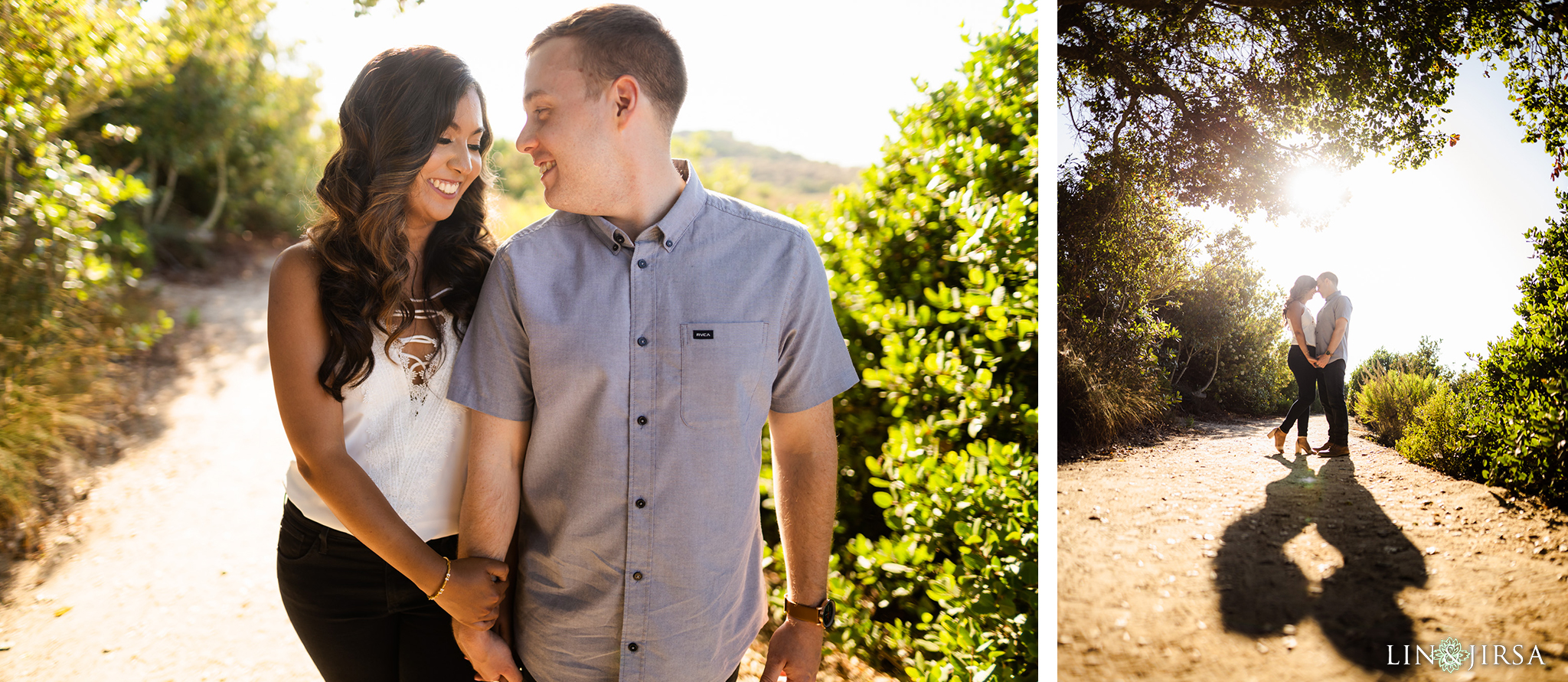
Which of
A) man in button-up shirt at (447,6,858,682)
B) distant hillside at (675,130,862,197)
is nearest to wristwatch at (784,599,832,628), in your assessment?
man in button-up shirt at (447,6,858,682)

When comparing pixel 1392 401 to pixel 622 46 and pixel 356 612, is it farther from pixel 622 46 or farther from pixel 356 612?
pixel 356 612

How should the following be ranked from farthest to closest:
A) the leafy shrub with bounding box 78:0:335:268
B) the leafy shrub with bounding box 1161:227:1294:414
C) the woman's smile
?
the leafy shrub with bounding box 78:0:335:268
the leafy shrub with bounding box 1161:227:1294:414
the woman's smile

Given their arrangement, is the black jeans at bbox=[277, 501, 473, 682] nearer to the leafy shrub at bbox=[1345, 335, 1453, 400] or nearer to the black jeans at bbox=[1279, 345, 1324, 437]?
the black jeans at bbox=[1279, 345, 1324, 437]

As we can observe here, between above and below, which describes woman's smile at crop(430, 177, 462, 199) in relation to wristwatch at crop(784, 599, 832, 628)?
above

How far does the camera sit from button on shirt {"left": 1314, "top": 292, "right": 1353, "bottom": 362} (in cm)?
180

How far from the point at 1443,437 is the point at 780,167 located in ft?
29.8

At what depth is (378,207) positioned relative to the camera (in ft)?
4.49

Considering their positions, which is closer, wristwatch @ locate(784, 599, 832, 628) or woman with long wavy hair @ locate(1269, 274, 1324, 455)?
wristwatch @ locate(784, 599, 832, 628)

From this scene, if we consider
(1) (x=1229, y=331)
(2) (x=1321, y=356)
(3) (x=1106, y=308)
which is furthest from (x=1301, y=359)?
(3) (x=1106, y=308)

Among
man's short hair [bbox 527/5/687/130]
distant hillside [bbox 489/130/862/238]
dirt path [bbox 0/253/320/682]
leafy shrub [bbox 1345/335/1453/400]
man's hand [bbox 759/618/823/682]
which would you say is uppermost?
distant hillside [bbox 489/130/862/238]

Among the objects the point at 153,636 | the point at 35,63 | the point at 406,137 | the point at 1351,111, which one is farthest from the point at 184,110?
the point at 1351,111

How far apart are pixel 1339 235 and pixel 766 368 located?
5.24 feet

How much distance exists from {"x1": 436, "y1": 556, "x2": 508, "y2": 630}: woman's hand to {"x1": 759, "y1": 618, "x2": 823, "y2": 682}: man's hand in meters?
0.55

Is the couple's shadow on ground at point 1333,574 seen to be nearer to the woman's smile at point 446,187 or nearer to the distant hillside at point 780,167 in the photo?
the woman's smile at point 446,187
